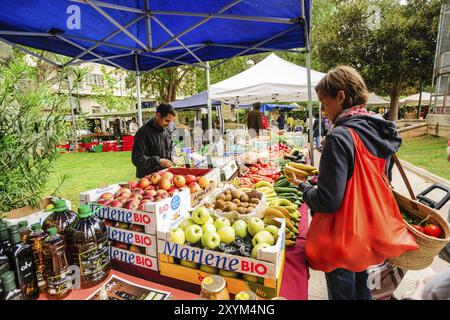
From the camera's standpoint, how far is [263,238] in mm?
1525

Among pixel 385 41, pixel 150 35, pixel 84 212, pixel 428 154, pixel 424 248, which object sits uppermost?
pixel 385 41

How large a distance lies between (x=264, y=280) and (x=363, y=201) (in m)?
0.72

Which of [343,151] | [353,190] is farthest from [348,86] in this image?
[353,190]

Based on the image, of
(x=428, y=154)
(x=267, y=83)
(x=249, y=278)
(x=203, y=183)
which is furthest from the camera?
(x=428, y=154)

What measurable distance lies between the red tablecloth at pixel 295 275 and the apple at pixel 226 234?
0.41 m

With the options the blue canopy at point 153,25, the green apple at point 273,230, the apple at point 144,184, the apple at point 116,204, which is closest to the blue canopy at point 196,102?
the blue canopy at point 153,25

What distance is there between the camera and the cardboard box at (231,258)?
4.37ft

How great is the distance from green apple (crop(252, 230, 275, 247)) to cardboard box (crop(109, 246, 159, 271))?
61 cm

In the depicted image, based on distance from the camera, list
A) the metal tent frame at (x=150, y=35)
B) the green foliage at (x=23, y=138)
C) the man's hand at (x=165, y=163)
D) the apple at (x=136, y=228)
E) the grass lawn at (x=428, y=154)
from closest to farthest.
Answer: the apple at (x=136, y=228)
the green foliage at (x=23, y=138)
the metal tent frame at (x=150, y=35)
the man's hand at (x=165, y=163)
the grass lawn at (x=428, y=154)

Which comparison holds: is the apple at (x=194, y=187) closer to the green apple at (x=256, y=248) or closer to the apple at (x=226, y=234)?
the apple at (x=226, y=234)

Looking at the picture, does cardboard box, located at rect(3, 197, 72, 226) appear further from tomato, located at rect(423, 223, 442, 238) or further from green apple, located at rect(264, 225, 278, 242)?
tomato, located at rect(423, 223, 442, 238)

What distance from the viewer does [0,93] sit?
8.90 feet

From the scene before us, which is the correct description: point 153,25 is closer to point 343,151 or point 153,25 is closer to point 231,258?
point 343,151

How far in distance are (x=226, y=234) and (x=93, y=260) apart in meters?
0.75
